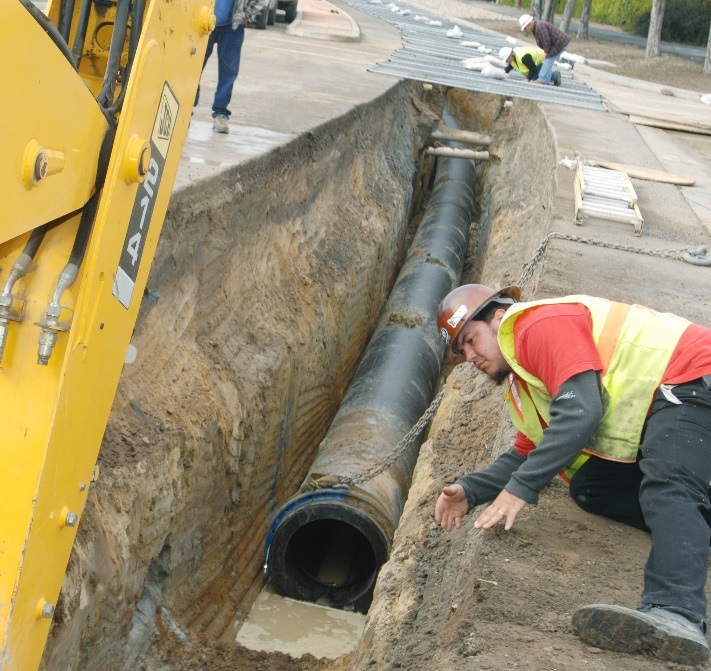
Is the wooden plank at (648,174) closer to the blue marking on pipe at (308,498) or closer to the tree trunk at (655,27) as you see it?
the blue marking on pipe at (308,498)

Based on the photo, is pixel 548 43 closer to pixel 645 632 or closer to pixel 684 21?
pixel 645 632

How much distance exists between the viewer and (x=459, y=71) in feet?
52.7

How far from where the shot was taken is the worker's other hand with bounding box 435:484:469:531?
3.48 m

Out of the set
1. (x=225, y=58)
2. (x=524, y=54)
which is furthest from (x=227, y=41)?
(x=524, y=54)

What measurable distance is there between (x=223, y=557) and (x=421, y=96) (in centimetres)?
1048

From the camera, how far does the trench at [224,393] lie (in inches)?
180

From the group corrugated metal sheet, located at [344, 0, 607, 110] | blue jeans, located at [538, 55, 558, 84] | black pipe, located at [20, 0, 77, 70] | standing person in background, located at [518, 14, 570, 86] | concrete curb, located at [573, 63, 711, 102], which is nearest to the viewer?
black pipe, located at [20, 0, 77, 70]

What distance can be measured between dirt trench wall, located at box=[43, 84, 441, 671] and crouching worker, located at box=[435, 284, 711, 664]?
66.6 inches

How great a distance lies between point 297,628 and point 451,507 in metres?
3.33

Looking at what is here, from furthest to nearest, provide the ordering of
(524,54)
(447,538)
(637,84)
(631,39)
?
(631,39) < (637,84) < (524,54) < (447,538)

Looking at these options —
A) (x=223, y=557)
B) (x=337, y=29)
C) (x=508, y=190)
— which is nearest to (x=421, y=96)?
(x=508, y=190)

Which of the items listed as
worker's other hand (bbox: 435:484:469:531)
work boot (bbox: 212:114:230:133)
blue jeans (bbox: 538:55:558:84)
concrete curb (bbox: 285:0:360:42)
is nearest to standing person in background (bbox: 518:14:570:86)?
blue jeans (bbox: 538:55:558:84)

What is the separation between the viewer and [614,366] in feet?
10.5

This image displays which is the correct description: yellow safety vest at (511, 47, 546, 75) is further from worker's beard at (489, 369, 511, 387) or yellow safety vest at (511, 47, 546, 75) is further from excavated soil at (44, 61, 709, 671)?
worker's beard at (489, 369, 511, 387)
